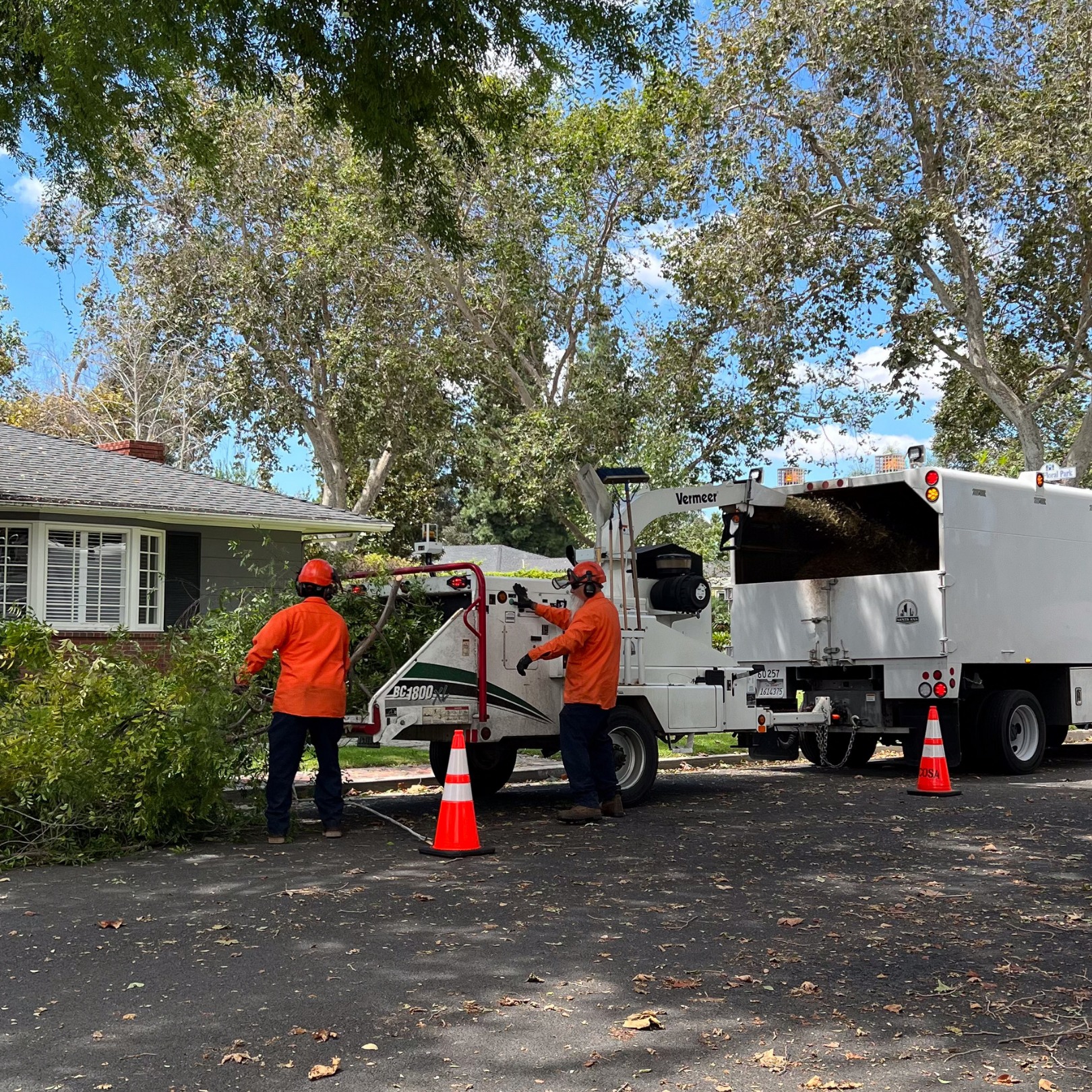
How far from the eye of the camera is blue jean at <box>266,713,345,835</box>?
8.82 meters

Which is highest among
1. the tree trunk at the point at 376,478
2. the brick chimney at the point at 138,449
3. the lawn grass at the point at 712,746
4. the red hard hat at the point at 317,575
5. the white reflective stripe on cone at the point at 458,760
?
the tree trunk at the point at 376,478

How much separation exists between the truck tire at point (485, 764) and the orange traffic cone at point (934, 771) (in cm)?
372

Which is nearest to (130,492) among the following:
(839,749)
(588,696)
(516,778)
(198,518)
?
(198,518)

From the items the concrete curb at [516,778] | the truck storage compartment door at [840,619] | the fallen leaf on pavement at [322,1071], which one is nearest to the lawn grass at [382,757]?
the concrete curb at [516,778]

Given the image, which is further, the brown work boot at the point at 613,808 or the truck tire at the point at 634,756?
the truck tire at the point at 634,756

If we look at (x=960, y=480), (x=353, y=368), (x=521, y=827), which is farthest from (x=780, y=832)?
(x=353, y=368)

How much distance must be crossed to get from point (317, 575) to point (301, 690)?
861mm

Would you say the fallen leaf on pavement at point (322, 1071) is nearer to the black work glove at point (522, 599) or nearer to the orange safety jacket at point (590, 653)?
the orange safety jacket at point (590, 653)

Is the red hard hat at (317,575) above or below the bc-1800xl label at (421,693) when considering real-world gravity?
above

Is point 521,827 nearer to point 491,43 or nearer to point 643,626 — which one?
point 643,626

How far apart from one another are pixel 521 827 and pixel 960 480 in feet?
20.1

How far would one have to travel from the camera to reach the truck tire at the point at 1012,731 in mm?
13359

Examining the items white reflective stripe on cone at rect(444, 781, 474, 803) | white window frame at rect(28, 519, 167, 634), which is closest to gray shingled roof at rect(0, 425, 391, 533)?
white window frame at rect(28, 519, 167, 634)

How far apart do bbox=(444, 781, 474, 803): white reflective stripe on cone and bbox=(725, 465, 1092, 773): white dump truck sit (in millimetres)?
4321
